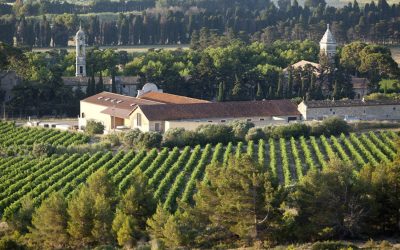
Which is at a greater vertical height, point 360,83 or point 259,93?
point 360,83

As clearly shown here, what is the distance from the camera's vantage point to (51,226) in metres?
29.8

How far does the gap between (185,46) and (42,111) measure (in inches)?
1195

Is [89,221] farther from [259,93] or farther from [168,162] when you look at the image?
[259,93]

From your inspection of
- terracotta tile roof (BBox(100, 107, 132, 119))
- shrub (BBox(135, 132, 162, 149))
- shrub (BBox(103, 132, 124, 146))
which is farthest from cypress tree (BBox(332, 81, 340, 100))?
shrub (BBox(135, 132, 162, 149))

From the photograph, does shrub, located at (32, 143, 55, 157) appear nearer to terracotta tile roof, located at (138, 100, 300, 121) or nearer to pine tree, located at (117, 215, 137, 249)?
terracotta tile roof, located at (138, 100, 300, 121)

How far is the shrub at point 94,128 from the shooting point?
49562mm

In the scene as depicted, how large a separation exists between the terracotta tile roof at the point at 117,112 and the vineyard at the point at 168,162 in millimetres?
3106

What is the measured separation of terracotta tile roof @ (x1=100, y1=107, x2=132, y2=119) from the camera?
165 feet

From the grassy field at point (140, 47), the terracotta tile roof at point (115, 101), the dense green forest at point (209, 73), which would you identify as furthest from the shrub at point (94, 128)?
the grassy field at point (140, 47)

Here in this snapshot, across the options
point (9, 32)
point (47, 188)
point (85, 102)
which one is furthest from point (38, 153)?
point (9, 32)

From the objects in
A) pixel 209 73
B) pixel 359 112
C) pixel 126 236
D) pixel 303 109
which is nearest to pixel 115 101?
pixel 209 73

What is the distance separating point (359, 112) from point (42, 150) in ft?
57.4

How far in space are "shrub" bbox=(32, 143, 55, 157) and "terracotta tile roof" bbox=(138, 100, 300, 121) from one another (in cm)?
695

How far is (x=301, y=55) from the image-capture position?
6925 cm
